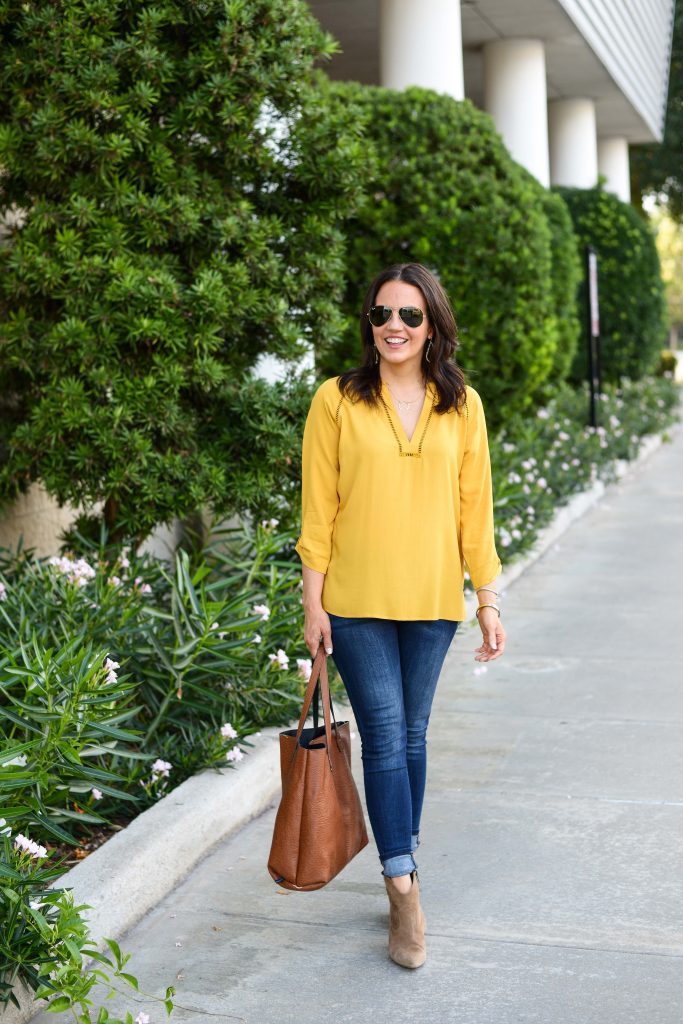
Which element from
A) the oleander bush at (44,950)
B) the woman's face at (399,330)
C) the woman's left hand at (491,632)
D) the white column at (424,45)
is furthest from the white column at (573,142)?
the oleander bush at (44,950)

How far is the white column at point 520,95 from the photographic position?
13.5 metres

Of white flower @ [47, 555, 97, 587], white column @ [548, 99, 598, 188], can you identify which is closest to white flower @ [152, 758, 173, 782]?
white flower @ [47, 555, 97, 587]

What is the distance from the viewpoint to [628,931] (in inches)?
143

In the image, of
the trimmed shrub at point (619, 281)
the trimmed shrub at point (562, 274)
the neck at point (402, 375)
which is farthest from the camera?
the trimmed shrub at point (619, 281)

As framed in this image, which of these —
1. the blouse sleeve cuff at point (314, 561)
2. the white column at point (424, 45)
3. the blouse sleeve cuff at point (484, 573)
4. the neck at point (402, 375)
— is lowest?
the blouse sleeve cuff at point (484, 573)

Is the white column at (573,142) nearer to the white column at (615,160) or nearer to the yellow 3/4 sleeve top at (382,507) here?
the white column at (615,160)

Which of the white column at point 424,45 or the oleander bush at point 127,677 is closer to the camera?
the oleander bush at point 127,677

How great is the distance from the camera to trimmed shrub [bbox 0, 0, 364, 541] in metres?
5.38

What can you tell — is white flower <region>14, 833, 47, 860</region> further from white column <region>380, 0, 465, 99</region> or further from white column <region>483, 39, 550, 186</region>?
white column <region>483, 39, 550, 186</region>

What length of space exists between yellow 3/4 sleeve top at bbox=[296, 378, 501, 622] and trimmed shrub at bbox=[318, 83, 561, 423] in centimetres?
600

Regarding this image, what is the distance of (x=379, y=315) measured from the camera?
3.46m

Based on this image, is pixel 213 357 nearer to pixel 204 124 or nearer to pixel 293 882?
pixel 204 124

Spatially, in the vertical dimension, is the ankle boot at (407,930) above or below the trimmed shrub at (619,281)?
below

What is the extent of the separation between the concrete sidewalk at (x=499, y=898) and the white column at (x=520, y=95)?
8.73 metres
